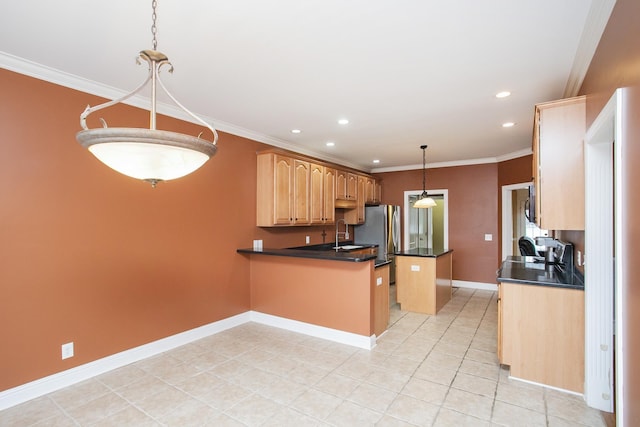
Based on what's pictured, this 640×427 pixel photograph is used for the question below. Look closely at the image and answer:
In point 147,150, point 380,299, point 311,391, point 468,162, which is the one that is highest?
point 468,162

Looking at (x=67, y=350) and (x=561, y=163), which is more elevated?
(x=561, y=163)

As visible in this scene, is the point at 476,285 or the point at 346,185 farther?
the point at 476,285

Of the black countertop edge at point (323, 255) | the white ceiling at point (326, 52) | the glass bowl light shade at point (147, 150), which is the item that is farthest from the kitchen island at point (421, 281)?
the glass bowl light shade at point (147, 150)

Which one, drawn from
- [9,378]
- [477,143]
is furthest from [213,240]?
[477,143]

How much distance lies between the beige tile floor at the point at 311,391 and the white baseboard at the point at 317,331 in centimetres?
10

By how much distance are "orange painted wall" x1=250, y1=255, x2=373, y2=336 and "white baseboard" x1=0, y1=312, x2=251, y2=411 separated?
2.36 ft

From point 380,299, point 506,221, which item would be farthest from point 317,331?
point 506,221

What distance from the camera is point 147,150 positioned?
1210 mm

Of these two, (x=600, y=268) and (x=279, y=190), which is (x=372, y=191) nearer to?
(x=279, y=190)

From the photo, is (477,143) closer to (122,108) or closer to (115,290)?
(122,108)

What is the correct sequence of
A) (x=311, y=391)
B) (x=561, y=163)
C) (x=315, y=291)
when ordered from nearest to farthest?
Answer: (x=561, y=163) < (x=311, y=391) < (x=315, y=291)

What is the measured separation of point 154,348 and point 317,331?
1.80m

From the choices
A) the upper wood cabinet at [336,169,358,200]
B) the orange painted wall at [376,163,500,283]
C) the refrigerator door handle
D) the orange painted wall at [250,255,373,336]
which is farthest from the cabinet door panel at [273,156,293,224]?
the orange painted wall at [376,163,500,283]

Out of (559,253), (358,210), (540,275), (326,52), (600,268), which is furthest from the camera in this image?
(358,210)
